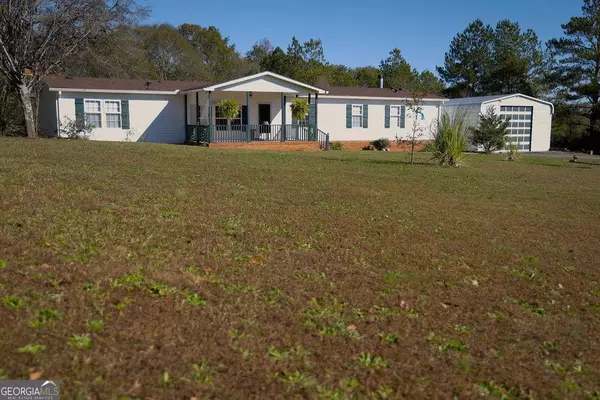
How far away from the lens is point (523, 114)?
1414 inches

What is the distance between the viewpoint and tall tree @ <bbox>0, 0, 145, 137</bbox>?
2189cm

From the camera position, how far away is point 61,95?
24.6 metres

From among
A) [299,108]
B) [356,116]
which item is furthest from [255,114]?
[356,116]

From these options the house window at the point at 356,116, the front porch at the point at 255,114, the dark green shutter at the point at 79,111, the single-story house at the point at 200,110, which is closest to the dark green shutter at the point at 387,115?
the single-story house at the point at 200,110

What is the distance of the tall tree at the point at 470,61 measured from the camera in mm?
54719

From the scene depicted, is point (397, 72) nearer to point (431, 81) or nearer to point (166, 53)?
point (431, 81)

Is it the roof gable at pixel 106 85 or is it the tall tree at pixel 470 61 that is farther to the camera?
the tall tree at pixel 470 61

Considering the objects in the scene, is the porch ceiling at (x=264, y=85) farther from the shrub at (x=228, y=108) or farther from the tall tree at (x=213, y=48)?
the tall tree at (x=213, y=48)

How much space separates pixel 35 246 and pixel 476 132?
27.8m

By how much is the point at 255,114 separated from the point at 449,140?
40.8 ft

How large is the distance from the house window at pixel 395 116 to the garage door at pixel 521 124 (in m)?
7.46

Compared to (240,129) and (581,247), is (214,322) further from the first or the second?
(240,129)

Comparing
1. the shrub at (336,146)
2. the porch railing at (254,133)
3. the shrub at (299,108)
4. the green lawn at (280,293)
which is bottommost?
the green lawn at (280,293)

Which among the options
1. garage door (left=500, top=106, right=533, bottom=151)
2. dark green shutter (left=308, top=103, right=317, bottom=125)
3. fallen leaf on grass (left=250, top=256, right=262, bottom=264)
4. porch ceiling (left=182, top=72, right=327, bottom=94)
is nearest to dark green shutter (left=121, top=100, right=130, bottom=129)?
porch ceiling (left=182, top=72, right=327, bottom=94)
